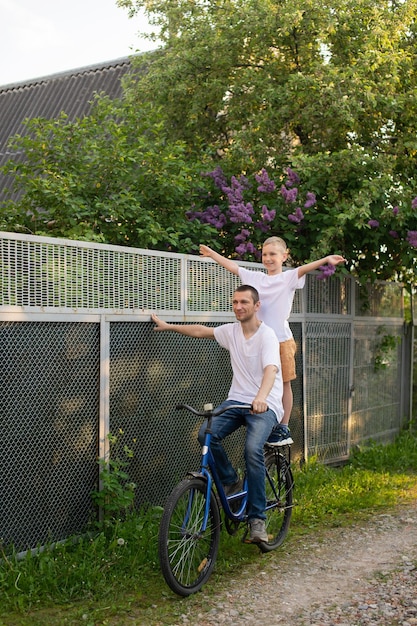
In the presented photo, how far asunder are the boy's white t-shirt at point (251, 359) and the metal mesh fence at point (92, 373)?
0.91 m

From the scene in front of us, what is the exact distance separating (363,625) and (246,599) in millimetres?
771

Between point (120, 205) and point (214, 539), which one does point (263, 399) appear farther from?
point (120, 205)

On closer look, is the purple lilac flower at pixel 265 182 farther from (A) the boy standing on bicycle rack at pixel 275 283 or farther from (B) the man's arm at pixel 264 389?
(B) the man's arm at pixel 264 389

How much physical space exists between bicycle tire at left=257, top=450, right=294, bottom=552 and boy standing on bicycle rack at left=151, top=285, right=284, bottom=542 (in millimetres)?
438

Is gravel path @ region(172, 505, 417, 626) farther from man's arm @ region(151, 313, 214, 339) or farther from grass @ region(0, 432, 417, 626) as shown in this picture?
man's arm @ region(151, 313, 214, 339)

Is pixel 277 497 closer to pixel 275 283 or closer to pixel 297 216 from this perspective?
pixel 275 283

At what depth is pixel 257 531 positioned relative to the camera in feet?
18.4

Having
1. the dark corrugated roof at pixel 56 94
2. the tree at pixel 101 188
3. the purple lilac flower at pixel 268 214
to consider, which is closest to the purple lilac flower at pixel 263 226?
the purple lilac flower at pixel 268 214

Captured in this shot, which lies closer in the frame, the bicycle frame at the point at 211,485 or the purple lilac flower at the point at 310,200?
the bicycle frame at the point at 211,485

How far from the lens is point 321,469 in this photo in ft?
27.9

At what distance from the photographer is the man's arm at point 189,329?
6191 millimetres

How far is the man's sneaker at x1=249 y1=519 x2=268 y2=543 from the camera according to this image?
562 cm

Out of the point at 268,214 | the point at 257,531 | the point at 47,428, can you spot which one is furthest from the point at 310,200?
the point at 47,428

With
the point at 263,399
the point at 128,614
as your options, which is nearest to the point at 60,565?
the point at 128,614
